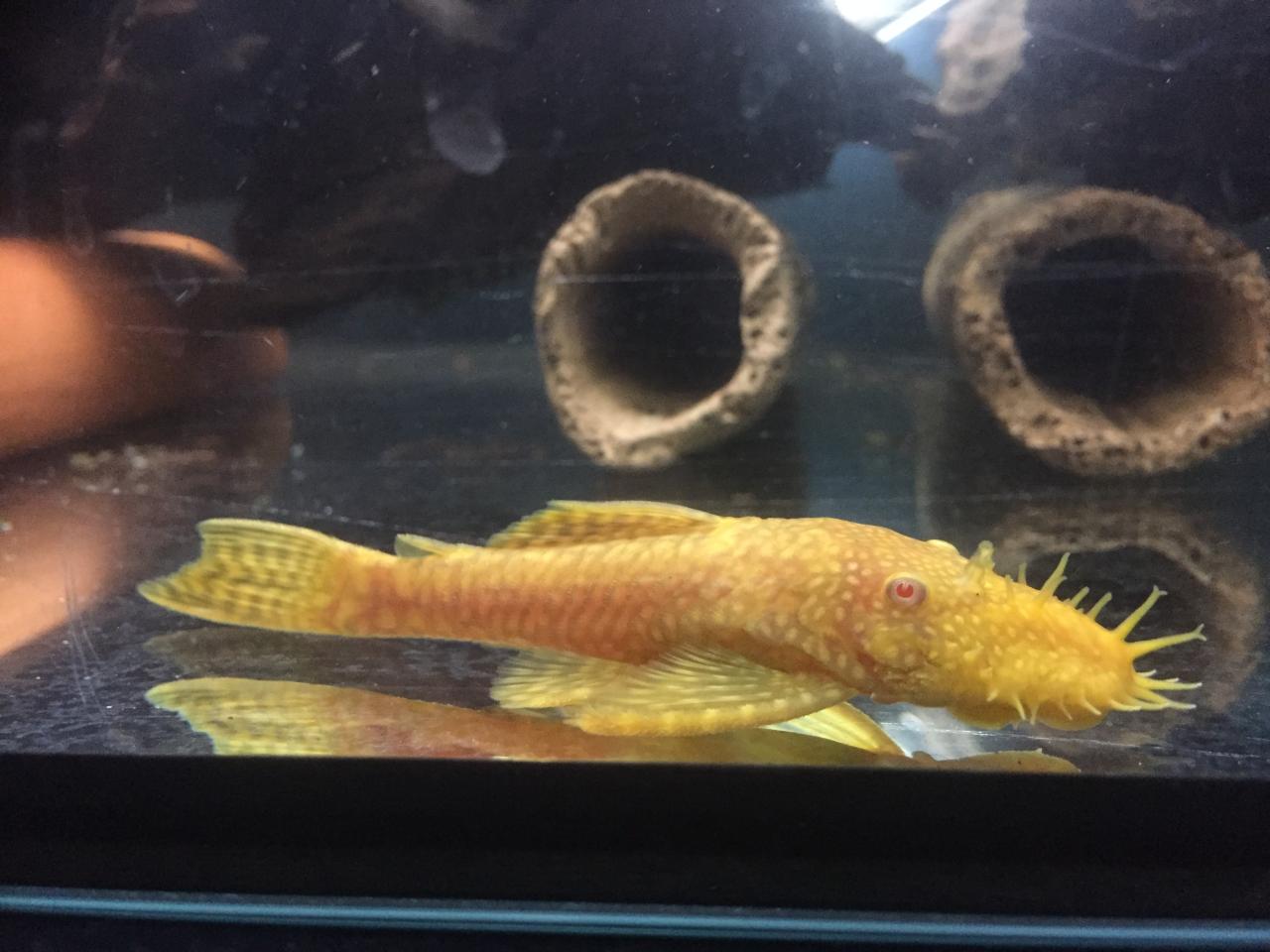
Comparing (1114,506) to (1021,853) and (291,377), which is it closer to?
(1021,853)

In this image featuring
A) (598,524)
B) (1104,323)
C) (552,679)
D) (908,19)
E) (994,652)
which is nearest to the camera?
(994,652)

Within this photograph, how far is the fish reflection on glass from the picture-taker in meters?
1.62

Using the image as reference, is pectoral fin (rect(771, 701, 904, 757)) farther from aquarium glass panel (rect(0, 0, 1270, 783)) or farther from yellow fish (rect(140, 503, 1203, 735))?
aquarium glass panel (rect(0, 0, 1270, 783))

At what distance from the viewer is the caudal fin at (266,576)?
2250 millimetres

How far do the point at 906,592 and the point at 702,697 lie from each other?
1.54 feet

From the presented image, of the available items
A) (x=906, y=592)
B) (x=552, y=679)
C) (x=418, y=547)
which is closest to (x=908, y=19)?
(x=906, y=592)

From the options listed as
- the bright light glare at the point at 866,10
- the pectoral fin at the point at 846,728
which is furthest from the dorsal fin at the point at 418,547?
the bright light glare at the point at 866,10

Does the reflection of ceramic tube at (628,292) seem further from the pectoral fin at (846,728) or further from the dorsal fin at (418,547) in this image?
the pectoral fin at (846,728)

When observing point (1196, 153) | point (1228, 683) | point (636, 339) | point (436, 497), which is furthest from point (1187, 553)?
point (436, 497)

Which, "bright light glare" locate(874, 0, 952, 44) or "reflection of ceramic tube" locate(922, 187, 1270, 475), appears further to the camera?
"bright light glare" locate(874, 0, 952, 44)

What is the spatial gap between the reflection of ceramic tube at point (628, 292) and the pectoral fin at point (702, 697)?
2062 mm

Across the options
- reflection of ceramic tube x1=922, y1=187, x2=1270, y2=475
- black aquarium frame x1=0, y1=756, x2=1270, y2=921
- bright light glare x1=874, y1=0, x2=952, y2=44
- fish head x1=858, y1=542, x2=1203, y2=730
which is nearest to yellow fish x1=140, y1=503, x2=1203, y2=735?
fish head x1=858, y1=542, x2=1203, y2=730

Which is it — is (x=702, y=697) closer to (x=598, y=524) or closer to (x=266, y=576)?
(x=598, y=524)

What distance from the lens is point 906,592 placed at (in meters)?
1.65
